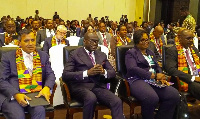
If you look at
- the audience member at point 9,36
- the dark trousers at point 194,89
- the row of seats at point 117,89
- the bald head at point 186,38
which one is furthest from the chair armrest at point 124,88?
the audience member at point 9,36

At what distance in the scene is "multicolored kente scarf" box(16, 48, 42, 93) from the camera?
9.10 feet

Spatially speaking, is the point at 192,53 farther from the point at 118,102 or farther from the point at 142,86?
the point at 118,102

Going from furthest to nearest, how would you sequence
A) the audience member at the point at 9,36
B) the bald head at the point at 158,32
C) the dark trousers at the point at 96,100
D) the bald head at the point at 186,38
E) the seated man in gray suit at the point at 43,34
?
the seated man in gray suit at the point at 43,34 → the bald head at the point at 158,32 → the audience member at the point at 9,36 → the bald head at the point at 186,38 → the dark trousers at the point at 96,100

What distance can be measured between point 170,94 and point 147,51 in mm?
655

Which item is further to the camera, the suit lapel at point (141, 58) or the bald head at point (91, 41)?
the suit lapel at point (141, 58)

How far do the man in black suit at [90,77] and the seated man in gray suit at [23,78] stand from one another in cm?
31

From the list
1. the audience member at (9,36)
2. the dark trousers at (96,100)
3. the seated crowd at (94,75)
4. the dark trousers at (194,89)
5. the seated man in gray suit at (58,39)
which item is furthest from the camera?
the seated man in gray suit at (58,39)

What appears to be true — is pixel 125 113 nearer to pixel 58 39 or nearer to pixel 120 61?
pixel 120 61

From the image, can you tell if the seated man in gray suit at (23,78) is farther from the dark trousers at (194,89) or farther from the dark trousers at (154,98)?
the dark trousers at (194,89)

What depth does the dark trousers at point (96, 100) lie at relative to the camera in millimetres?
2818

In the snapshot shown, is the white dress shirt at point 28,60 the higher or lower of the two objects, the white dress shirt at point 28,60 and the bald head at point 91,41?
the lower

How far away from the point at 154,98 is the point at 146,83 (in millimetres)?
266

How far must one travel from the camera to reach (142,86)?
3174 mm

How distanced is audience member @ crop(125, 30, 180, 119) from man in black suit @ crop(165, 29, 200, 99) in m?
0.23
